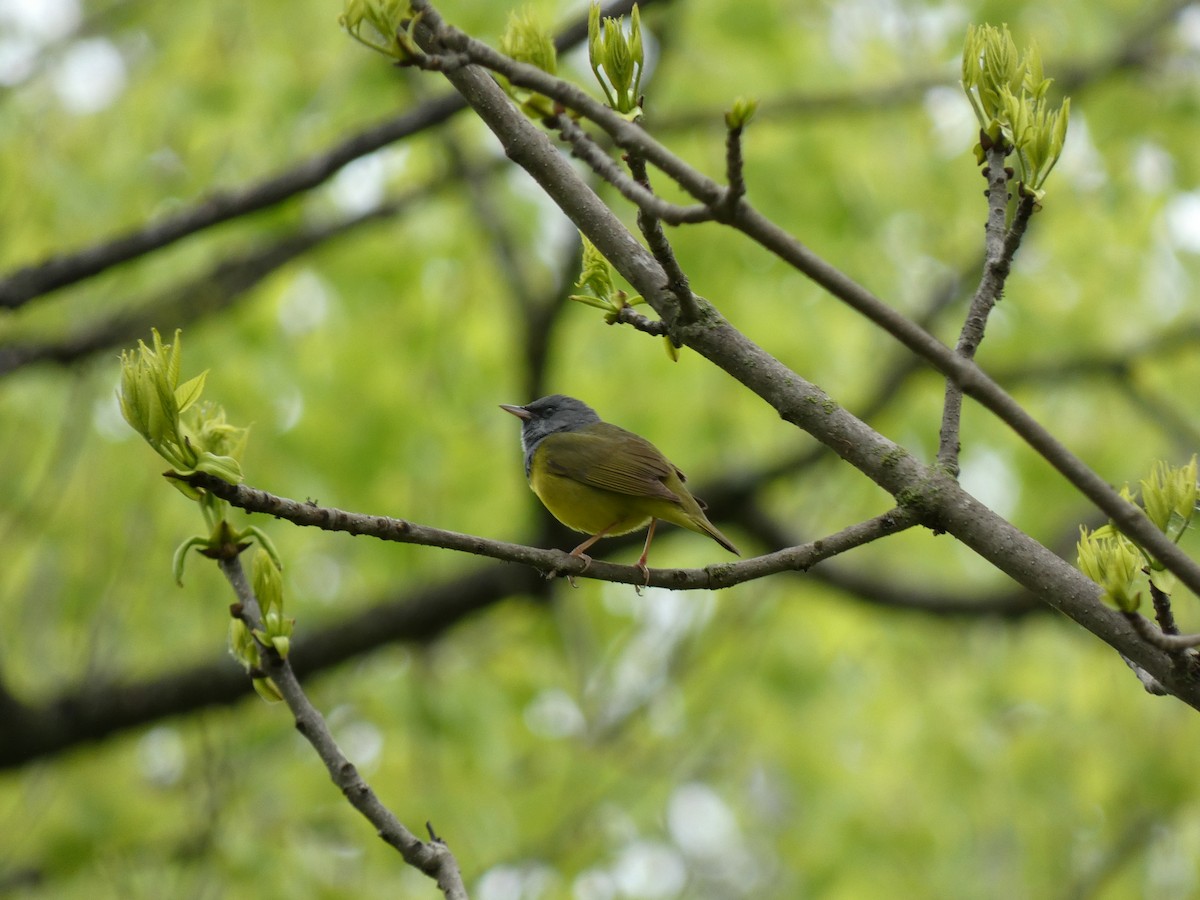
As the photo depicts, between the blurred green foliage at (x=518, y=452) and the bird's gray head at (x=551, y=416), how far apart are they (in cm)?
120

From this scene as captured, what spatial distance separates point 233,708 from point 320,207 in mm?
2872

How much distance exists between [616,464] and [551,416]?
1.00 metres

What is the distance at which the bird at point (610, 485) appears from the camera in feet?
12.6

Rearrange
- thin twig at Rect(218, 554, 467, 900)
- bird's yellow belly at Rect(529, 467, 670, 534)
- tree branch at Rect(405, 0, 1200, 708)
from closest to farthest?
tree branch at Rect(405, 0, 1200, 708), thin twig at Rect(218, 554, 467, 900), bird's yellow belly at Rect(529, 467, 670, 534)

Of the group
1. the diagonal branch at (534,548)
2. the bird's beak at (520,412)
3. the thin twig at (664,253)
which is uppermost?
the bird's beak at (520,412)

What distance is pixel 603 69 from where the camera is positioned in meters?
2.10

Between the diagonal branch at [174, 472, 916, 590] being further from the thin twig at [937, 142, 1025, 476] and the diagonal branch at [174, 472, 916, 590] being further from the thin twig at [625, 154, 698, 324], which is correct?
the thin twig at [625, 154, 698, 324]

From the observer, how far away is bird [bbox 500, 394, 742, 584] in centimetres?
383

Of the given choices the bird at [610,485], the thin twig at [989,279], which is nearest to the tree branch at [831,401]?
the thin twig at [989,279]

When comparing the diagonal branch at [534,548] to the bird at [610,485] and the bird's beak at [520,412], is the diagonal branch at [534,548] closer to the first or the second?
the bird at [610,485]

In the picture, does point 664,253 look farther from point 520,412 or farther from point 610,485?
point 520,412

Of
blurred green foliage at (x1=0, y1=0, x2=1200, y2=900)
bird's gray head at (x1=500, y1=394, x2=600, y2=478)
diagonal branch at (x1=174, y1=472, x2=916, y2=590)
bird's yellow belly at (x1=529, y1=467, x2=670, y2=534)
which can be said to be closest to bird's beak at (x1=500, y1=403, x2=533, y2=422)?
bird's gray head at (x1=500, y1=394, x2=600, y2=478)

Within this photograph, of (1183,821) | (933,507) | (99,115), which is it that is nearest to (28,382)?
(99,115)

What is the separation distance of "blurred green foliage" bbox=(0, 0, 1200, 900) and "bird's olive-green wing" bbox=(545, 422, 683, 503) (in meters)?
1.89
